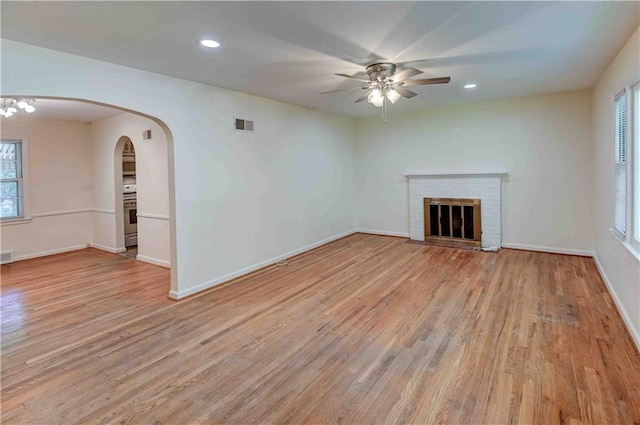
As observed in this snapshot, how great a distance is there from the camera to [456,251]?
580 centimetres

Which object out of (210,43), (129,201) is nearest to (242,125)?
(210,43)

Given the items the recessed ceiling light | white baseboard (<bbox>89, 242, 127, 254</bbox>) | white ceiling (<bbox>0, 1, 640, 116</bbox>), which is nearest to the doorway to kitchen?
white baseboard (<bbox>89, 242, 127, 254</bbox>)

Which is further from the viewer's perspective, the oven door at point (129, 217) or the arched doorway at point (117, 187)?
the oven door at point (129, 217)

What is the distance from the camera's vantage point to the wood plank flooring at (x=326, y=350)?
2092 mm

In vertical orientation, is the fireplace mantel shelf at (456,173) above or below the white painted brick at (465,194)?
above

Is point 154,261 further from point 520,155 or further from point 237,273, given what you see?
point 520,155

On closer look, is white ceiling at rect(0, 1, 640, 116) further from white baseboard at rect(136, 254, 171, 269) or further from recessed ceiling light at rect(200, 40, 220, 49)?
white baseboard at rect(136, 254, 171, 269)

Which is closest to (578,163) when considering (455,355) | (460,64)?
(460,64)

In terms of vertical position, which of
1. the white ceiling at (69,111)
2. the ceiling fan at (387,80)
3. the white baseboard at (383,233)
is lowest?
the white baseboard at (383,233)

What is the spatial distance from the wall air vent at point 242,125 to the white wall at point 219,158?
0.07 m

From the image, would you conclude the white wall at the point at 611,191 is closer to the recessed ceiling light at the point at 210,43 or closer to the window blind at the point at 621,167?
the window blind at the point at 621,167

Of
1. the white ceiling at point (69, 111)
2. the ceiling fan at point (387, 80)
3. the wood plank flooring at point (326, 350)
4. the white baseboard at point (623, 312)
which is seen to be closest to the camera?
the wood plank flooring at point (326, 350)

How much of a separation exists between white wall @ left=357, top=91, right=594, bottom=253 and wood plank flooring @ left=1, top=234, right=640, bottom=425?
1118 mm

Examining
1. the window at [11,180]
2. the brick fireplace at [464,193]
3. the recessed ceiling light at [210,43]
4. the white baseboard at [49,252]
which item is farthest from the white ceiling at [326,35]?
the white baseboard at [49,252]
